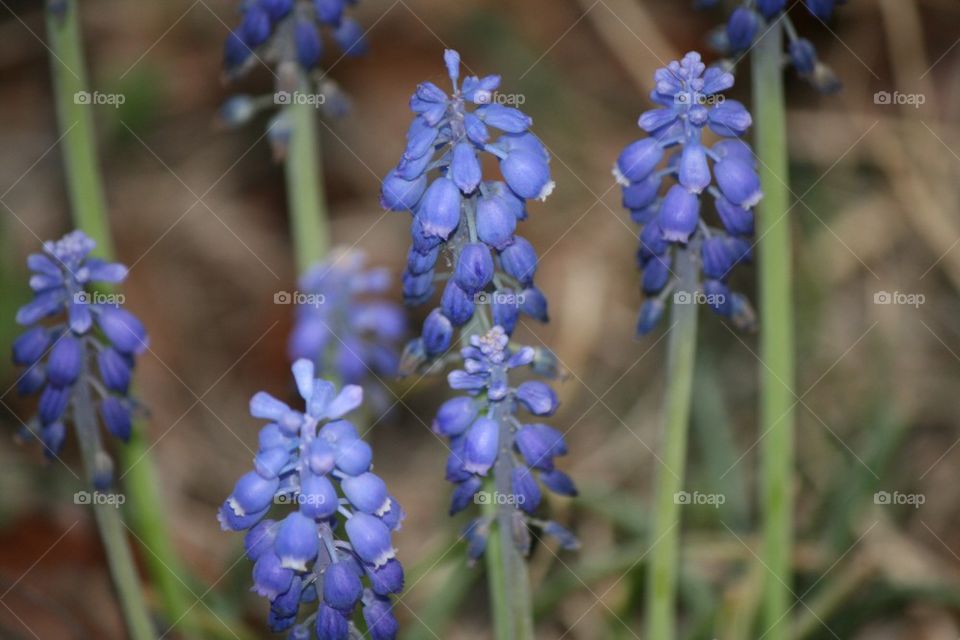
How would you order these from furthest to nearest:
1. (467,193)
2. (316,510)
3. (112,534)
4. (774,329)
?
(774,329), (112,534), (467,193), (316,510)

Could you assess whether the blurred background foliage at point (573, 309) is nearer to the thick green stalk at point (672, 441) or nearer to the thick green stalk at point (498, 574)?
the thick green stalk at point (672, 441)

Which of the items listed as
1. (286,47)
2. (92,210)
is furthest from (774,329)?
(92,210)

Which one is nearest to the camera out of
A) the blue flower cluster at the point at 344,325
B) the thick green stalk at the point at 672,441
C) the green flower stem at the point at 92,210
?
the thick green stalk at the point at 672,441

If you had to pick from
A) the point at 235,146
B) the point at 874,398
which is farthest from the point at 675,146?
the point at 235,146

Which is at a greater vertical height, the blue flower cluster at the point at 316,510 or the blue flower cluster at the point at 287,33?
the blue flower cluster at the point at 287,33

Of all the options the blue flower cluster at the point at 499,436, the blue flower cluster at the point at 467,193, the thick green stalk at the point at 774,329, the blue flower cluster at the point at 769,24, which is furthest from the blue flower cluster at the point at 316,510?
the blue flower cluster at the point at 769,24

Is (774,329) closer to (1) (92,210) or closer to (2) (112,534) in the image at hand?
(2) (112,534)
